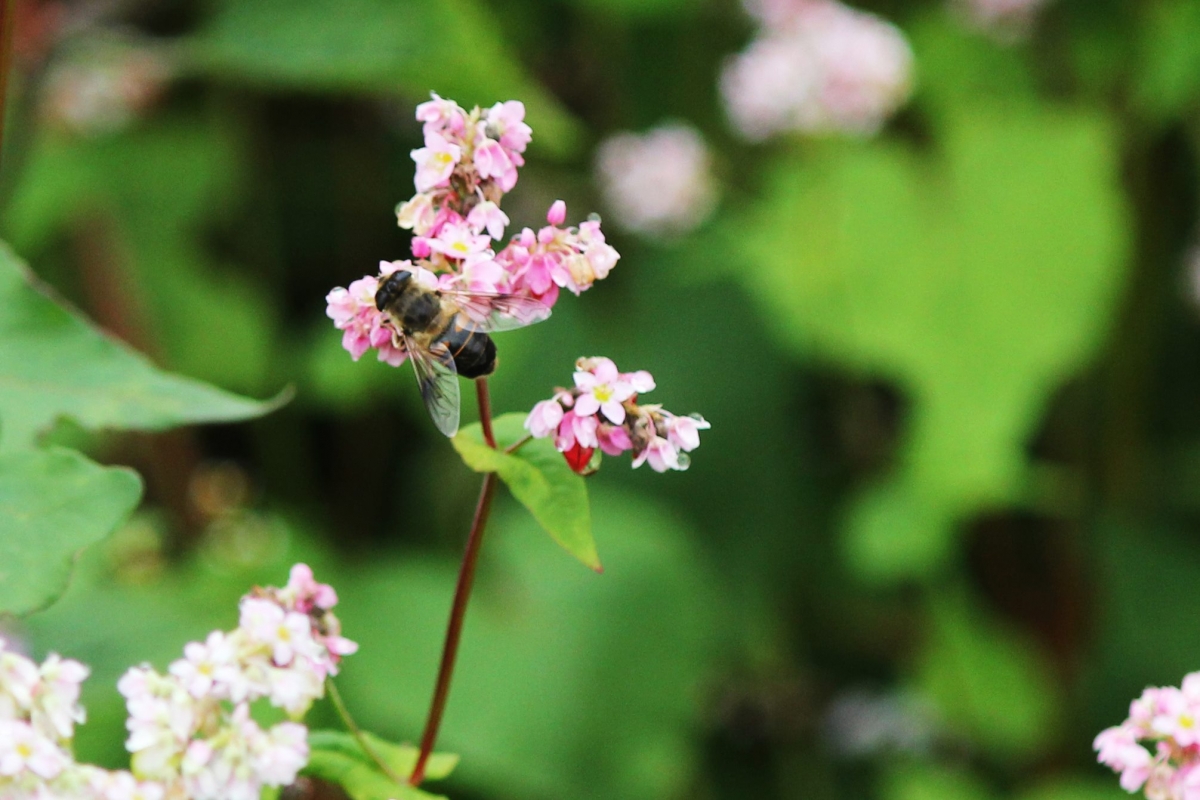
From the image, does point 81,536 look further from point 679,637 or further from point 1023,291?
point 1023,291

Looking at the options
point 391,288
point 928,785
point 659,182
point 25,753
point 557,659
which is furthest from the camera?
point 659,182

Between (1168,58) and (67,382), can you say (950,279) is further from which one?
(67,382)

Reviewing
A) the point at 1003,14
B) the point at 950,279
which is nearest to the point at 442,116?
the point at 950,279

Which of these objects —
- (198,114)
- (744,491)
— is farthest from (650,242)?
(198,114)

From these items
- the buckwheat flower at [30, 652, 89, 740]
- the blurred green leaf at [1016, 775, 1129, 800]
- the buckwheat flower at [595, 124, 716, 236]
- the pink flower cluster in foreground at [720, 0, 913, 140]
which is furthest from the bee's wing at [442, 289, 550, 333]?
the buckwheat flower at [595, 124, 716, 236]

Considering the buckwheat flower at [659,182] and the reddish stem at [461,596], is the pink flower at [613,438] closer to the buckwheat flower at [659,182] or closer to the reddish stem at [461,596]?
the reddish stem at [461,596]
